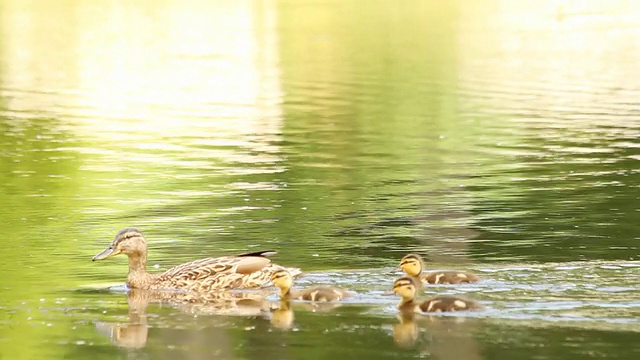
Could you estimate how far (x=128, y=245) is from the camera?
14.2 m

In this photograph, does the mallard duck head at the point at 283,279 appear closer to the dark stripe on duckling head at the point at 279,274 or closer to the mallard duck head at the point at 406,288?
the dark stripe on duckling head at the point at 279,274

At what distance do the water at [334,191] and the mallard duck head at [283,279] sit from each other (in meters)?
0.25

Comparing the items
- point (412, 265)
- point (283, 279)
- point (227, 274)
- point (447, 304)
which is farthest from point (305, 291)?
point (447, 304)

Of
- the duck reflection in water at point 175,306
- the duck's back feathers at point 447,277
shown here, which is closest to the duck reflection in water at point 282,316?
the duck reflection in water at point 175,306

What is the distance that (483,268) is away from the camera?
14.2 meters

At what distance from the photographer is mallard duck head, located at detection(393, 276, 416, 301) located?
12.4 m

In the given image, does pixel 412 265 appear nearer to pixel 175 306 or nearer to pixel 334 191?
pixel 175 306

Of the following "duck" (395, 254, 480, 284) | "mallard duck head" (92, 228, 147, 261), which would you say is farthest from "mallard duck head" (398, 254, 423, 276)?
"mallard duck head" (92, 228, 147, 261)

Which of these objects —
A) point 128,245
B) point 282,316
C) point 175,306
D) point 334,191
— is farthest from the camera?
point 334,191

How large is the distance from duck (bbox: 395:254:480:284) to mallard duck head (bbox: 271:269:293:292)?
1.10 metres

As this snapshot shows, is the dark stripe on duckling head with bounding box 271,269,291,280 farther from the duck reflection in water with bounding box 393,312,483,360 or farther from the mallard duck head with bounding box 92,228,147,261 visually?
the mallard duck head with bounding box 92,228,147,261

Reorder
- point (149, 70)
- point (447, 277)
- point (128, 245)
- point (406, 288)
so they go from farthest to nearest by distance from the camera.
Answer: point (149, 70), point (128, 245), point (447, 277), point (406, 288)

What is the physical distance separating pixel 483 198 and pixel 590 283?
6945mm

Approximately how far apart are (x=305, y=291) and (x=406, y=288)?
42.6 inches
